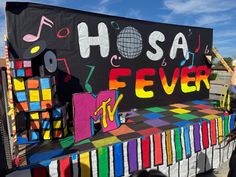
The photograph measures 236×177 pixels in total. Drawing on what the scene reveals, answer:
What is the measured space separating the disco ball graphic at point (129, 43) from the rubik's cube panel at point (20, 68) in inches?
85.0

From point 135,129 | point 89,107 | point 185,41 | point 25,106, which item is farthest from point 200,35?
point 25,106

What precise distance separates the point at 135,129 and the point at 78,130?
98 centimetres

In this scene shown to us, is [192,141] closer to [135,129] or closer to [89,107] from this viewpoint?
[135,129]

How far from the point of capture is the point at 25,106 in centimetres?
278

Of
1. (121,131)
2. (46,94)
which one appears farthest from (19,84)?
Answer: (121,131)

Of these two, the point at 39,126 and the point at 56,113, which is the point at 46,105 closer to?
the point at 56,113

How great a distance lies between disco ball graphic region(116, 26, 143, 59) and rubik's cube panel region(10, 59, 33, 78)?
216 cm

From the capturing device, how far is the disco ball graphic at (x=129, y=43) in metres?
4.35

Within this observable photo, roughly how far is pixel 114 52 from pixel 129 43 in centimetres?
45

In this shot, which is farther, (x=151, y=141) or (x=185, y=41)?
(x=185, y=41)

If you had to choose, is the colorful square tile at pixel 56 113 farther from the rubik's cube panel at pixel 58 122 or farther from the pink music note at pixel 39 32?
the pink music note at pixel 39 32

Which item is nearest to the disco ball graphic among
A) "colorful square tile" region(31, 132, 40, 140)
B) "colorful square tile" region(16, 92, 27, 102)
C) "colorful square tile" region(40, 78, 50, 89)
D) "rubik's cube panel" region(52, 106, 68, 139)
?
"colorful square tile" region(40, 78, 50, 89)

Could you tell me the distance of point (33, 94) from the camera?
2.79 m

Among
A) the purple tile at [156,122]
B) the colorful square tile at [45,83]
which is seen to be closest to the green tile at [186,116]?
the purple tile at [156,122]
